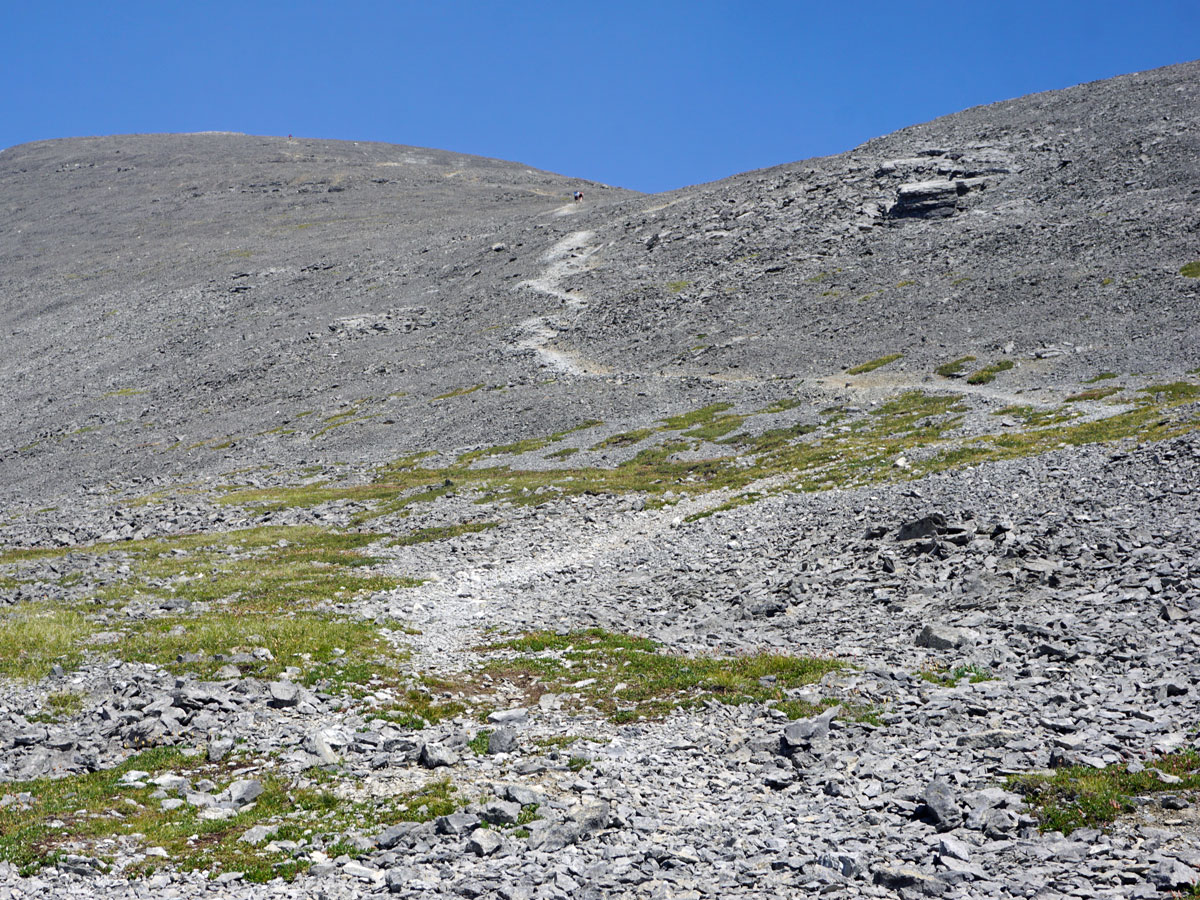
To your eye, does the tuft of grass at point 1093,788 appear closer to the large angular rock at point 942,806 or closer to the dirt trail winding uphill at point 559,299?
the large angular rock at point 942,806

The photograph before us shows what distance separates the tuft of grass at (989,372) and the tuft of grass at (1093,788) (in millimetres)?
59021

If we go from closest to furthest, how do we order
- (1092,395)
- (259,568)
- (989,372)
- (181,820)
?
(181,820), (259,568), (1092,395), (989,372)

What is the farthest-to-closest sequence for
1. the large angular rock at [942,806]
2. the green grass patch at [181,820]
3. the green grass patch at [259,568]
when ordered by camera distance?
the green grass patch at [259,568]
the green grass patch at [181,820]
the large angular rock at [942,806]

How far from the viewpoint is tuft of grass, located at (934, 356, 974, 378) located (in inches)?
2790

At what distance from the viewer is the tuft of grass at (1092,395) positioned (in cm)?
5483

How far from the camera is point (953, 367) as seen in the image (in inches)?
2827

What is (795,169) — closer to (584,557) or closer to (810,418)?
(810,418)

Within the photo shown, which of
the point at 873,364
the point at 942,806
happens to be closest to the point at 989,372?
the point at 873,364

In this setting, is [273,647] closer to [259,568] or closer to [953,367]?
[259,568]

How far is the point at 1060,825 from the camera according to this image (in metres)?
11.3

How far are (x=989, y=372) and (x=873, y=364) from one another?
37.5ft

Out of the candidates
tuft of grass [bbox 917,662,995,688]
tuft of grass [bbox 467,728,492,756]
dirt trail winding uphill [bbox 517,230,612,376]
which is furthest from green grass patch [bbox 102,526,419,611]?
dirt trail winding uphill [bbox 517,230,612,376]

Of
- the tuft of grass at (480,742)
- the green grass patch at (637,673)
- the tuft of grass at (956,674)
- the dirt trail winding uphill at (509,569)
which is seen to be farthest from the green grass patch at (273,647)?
the tuft of grass at (956,674)

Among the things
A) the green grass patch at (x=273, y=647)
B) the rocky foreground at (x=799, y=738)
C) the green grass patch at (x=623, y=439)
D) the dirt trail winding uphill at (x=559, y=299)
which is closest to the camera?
the rocky foreground at (x=799, y=738)
